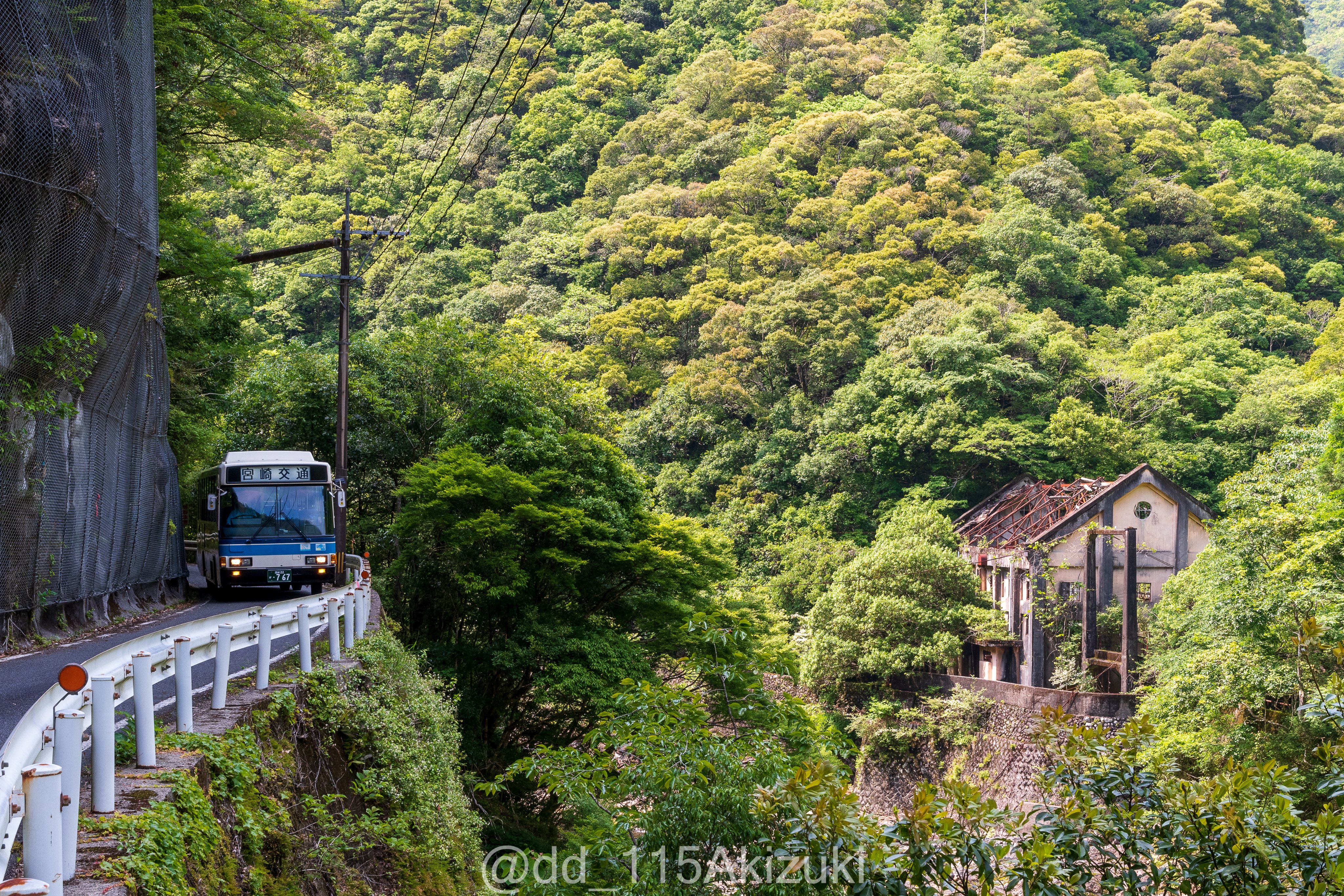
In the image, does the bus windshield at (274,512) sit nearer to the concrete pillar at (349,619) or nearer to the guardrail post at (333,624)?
the concrete pillar at (349,619)

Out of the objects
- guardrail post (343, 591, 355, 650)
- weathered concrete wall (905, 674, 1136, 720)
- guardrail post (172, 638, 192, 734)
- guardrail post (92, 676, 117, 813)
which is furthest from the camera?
weathered concrete wall (905, 674, 1136, 720)

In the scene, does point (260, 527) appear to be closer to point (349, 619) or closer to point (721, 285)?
point (349, 619)

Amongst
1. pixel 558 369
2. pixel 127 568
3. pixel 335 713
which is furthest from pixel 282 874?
pixel 558 369

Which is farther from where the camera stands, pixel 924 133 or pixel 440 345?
pixel 924 133

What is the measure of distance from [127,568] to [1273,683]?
791 inches

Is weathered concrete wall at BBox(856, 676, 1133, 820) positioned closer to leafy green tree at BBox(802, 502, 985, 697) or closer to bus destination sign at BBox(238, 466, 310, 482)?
leafy green tree at BBox(802, 502, 985, 697)

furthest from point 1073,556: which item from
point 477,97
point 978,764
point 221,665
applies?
point 221,665

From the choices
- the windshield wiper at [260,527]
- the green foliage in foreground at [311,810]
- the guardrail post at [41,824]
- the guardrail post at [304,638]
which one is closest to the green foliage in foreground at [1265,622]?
the green foliage in foreground at [311,810]

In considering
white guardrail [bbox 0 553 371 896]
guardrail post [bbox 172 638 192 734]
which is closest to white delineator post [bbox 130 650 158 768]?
white guardrail [bbox 0 553 371 896]

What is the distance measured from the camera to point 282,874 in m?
6.28

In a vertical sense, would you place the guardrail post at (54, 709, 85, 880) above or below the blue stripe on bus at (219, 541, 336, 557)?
above

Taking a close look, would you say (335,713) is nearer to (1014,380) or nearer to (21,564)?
(21,564)

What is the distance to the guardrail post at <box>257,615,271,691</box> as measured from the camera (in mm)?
8141

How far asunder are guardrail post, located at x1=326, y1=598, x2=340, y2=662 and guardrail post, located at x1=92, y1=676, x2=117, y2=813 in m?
5.97
